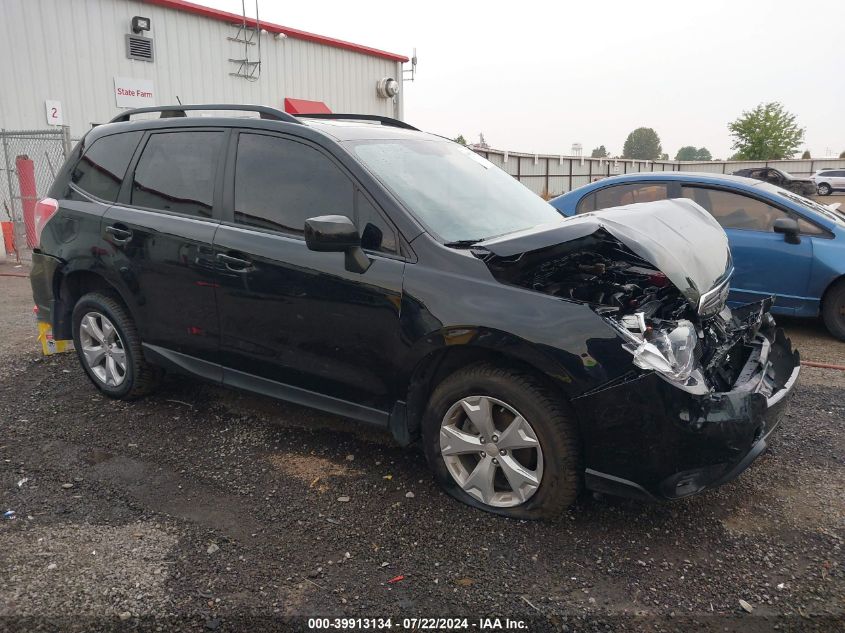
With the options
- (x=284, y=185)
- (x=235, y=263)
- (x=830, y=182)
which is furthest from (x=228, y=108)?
(x=830, y=182)

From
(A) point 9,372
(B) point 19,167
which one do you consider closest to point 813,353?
→ (A) point 9,372

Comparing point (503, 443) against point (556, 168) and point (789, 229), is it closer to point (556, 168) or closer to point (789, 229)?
point (789, 229)

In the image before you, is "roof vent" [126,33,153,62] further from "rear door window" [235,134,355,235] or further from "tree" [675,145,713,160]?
"tree" [675,145,713,160]

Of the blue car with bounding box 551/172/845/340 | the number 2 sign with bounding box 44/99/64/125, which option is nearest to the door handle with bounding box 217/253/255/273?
the blue car with bounding box 551/172/845/340

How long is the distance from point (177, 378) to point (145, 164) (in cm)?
161

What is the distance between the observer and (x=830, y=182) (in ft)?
111

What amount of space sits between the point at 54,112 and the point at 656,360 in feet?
45.6

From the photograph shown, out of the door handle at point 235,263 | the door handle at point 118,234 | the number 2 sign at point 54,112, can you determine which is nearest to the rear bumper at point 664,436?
the door handle at point 235,263

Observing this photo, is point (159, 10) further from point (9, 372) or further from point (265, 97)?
point (9, 372)

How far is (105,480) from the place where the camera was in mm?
3418

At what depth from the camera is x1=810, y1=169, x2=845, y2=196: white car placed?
111 ft

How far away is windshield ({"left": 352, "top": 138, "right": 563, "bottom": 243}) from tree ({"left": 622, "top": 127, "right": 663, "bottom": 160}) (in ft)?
473

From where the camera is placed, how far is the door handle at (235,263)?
3.51m

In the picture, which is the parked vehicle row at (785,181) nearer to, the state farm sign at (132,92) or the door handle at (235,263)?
the door handle at (235,263)
